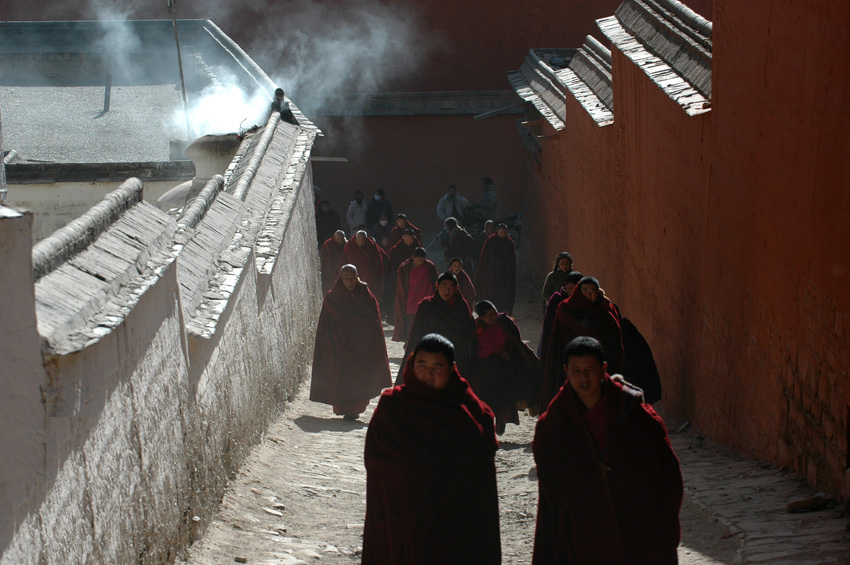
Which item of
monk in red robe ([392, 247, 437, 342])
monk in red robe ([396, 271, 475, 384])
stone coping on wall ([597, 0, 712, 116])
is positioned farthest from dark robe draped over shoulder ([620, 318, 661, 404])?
monk in red robe ([392, 247, 437, 342])

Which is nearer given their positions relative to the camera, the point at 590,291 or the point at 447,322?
the point at 590,291

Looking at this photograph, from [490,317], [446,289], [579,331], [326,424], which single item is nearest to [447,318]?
[446,289]

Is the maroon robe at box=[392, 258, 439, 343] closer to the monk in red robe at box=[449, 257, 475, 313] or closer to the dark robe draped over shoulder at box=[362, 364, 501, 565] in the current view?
the monk in red robe at box=[449, 257, 475, 313]

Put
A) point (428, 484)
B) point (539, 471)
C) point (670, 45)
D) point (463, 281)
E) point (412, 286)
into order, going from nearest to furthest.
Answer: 1. point (539, 471)
2. point (428, 484)
3. point (670, 45)
4. point (463, 281)
5. point (412, 286)

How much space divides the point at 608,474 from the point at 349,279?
228 inches

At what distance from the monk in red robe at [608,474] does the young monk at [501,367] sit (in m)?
4.22

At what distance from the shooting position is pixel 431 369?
4586 millimetres

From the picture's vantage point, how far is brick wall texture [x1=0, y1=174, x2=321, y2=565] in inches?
140

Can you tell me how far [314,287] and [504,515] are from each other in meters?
7.20

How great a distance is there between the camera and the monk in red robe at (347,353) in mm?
9766

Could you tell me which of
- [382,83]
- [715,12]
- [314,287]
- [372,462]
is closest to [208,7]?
[382,83]

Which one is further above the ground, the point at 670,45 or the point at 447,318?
the point at 670,45

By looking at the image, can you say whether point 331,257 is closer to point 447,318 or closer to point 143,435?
point 447,318

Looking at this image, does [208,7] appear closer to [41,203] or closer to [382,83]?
[382,83]
